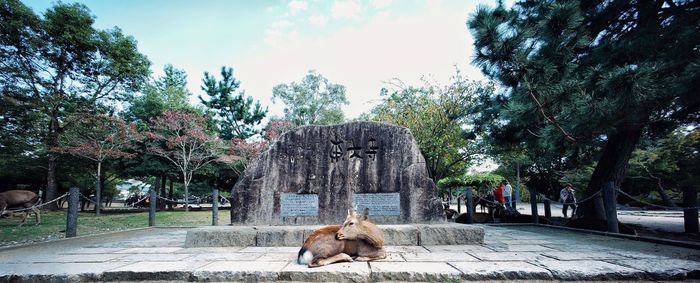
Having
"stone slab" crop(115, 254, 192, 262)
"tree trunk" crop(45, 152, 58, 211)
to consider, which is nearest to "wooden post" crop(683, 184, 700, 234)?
"stone slab" crop(115, 254, 192, 262)

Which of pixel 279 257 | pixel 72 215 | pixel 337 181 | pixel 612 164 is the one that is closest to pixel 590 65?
pixel 612 164

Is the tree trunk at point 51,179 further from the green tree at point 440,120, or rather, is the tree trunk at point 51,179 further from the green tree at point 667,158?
the green tree at point 667,158

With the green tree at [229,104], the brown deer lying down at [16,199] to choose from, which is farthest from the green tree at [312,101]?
the brown deer lying down at [16,199]

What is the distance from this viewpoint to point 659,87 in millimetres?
4703

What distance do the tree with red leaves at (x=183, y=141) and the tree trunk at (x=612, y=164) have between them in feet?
56.2

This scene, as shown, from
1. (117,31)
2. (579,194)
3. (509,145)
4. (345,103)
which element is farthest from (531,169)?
(117,31)

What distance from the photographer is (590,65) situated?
21.0ft

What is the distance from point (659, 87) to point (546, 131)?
2154 mm

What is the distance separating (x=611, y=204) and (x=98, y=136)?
2039 centimetres

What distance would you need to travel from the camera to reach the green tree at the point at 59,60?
14.1 metres

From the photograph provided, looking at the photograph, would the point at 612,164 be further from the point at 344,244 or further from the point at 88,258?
the point at 88,258

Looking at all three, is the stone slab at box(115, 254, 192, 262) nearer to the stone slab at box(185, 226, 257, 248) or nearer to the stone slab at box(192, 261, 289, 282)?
the stone slab at box(185, 226, 257, 248)

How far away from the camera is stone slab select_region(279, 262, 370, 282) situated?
12.2ft

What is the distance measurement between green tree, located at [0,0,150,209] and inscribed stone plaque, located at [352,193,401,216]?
17070 mm
